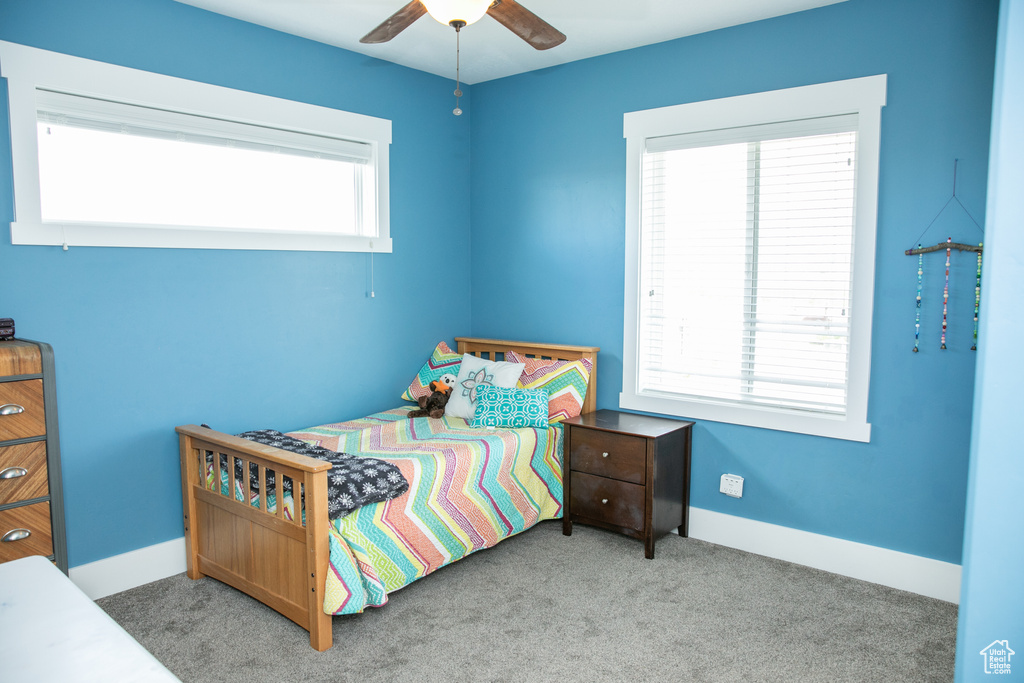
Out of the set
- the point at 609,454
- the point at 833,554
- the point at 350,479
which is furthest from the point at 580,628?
the point at 833,554

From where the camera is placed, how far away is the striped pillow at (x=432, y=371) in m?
3.90

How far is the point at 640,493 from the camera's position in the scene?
3.15 meters

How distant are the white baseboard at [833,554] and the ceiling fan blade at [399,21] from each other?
2542mm

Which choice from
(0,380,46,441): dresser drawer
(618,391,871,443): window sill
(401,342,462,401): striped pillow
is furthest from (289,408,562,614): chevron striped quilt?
(0,380,46,441): dresser drawer

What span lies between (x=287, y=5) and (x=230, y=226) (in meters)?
0.99

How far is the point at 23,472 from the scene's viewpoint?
2.22 metres

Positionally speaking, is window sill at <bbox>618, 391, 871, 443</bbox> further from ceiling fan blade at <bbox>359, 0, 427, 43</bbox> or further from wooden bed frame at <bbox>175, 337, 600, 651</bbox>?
ceiling fan blade at <bbox>359, 0, 427, 43</bbox>

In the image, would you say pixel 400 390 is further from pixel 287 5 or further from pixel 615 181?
pixel 287 5

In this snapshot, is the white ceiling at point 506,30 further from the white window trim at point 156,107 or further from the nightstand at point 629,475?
the nightstand at point 629,475

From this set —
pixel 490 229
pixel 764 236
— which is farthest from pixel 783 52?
pixel 490 229

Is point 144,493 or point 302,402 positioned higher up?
point 302,402

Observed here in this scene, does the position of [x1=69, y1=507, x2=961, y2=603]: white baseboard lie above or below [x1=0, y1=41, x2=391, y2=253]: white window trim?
below

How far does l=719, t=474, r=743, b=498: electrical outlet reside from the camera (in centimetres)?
328

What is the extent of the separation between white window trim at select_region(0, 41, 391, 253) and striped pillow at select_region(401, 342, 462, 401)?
2.33 feet
